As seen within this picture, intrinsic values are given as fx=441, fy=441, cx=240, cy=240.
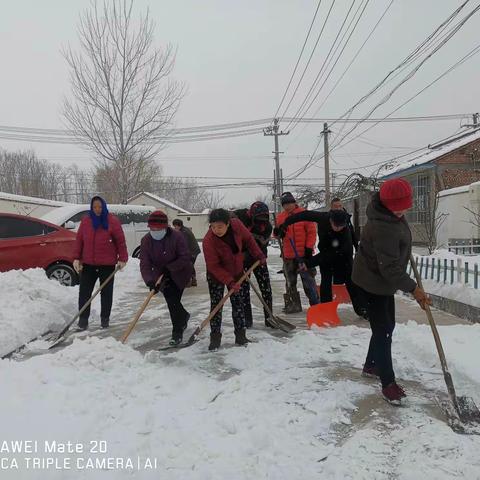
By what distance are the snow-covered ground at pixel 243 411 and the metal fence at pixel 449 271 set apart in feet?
9.85

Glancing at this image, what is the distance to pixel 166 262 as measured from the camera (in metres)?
5.03

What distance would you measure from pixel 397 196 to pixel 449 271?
219 inches

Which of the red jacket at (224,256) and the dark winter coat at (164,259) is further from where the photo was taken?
the dark winter coat at (164,259)

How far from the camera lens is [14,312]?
5535mm

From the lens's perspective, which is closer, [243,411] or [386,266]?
[243,411]

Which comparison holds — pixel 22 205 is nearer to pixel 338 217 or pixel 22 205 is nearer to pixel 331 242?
pixel 331 242

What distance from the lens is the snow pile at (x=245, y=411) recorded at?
2525mm

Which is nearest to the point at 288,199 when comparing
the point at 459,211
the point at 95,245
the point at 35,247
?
the point at 95,245

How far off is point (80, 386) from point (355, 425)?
79.7 inches

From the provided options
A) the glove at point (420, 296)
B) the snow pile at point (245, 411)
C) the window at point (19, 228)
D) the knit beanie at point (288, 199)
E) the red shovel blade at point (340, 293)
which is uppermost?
the knit beanie at point (288, 199)

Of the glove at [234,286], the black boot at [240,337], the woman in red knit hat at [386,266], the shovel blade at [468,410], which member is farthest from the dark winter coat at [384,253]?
the black boot at [240,337]

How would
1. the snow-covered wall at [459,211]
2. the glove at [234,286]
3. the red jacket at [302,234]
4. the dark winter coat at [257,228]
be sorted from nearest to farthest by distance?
the glove at [234,286] < the dark winter coat at [257,228] < the red jacket at [302,234] < the snow-covered wall at [459,211]

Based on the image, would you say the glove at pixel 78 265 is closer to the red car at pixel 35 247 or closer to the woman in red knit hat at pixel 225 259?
the woman in red knit hat at pixel 225 259

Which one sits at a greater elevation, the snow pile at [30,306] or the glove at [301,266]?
the glove at [301,266]
